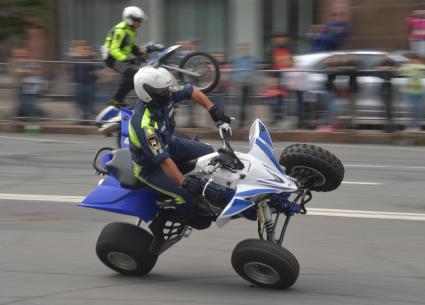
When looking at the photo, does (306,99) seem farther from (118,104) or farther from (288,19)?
(288,19)

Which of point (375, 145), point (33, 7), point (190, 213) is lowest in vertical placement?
point (375, 145)

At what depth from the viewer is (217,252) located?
6945 mm

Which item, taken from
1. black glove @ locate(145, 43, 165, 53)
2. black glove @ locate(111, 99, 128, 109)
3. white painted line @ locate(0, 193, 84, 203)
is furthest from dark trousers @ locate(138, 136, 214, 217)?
black glove @ locate(145, 43, 165, 53)

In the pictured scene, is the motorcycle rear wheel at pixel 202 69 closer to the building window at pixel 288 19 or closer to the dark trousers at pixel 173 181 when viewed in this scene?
the dark trousers at pixel 173 181

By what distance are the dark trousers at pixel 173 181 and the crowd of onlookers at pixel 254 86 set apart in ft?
20.8

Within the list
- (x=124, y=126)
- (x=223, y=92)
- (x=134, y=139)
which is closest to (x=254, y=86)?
(x=223, y=92)

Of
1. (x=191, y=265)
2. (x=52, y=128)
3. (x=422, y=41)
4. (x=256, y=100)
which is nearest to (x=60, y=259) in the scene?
(x=191, y=265)

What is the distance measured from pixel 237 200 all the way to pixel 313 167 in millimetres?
737

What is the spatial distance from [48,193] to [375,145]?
5991 millimetres

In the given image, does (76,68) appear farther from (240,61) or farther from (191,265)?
(191,265)

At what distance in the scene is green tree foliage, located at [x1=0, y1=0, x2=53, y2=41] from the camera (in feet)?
53.5

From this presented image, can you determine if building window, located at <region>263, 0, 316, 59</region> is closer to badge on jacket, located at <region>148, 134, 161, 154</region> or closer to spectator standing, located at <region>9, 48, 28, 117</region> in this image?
spectator standing, located at <region>9, 48, 28, 117</region>

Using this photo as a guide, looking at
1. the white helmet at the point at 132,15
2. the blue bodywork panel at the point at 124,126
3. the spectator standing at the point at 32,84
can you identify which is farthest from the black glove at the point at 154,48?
the spectator standing at the point at 32,84

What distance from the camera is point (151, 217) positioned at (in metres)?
6.09
